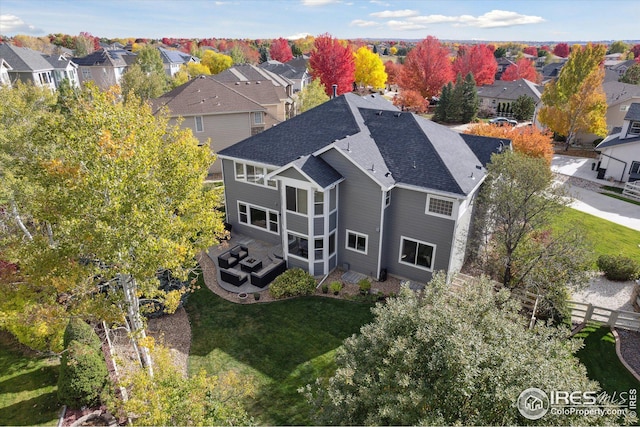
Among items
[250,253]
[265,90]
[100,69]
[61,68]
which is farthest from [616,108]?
[100,69]

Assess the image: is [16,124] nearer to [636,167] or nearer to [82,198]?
[82,198]

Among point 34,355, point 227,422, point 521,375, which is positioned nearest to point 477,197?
point 521,375

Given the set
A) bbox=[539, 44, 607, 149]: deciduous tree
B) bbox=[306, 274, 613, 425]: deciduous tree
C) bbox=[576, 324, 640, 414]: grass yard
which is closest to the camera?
bbox=[306, 274, 613, 425]: deciduous tree

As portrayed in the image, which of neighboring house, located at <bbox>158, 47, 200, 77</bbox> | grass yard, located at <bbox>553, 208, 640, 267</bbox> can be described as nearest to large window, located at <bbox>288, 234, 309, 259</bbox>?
grass yard, located at <bbox>553, 208, 640, 267</bbox>

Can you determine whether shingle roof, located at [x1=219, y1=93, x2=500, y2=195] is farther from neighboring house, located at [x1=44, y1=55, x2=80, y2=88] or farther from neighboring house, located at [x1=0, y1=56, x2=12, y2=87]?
neighboring house, located at [x1=44, y1=55, x2=80, y2=88]

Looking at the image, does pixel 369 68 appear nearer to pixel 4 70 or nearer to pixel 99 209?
pixel 4 70

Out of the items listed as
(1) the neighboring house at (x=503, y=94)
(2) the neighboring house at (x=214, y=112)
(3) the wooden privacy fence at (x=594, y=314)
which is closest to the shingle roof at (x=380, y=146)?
(3) the wooden privacy fence at (x=594, y=314)
